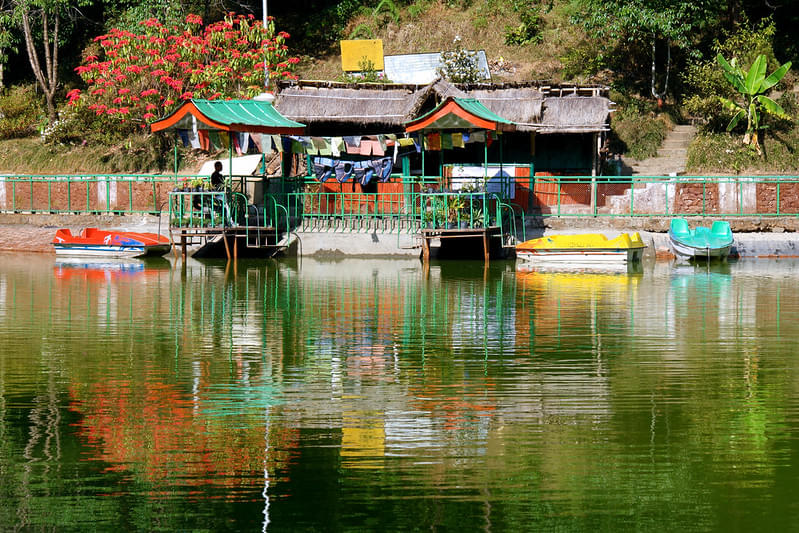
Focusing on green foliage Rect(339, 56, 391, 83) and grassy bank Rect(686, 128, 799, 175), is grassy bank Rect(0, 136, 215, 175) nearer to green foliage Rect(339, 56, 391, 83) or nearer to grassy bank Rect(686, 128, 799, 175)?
green foliage Rect(339, 56, 391, 83)

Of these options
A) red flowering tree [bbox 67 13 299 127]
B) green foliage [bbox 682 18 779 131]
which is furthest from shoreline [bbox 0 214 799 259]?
green foliage [bbox 682 18 779 131]

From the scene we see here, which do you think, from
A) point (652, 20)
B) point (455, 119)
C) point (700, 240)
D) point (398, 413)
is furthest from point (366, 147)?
point (398, 413)

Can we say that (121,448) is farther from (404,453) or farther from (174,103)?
(174,103)

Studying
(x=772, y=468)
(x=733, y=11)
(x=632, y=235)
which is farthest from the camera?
(x=733, y=11)

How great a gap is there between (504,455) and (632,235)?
Result: 67.0 ft

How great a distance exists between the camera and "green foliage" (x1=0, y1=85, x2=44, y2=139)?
42719 millimetres

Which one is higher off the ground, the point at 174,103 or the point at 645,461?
the point at 174,103

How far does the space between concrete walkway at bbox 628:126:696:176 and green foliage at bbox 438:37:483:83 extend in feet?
21.3

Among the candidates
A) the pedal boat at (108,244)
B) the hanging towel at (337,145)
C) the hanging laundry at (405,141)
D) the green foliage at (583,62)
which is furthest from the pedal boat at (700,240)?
the pedal boat at (108,244)

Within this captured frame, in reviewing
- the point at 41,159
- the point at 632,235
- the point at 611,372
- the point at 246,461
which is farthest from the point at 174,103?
the point at 246,461

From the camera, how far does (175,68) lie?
37906mm

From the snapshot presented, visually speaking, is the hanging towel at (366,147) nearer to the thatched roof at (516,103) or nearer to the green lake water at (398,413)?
the thatched roof at (516,103)

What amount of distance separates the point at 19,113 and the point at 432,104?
807 inches

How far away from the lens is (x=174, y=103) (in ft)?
124
